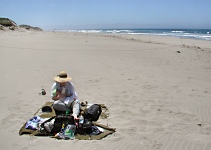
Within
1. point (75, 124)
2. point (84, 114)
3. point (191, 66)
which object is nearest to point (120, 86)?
point (84, 114)

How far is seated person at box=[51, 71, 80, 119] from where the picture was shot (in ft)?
19.3

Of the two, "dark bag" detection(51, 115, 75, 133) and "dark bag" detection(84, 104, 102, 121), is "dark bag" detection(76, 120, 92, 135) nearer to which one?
"dark bag" detection(51, 115, 75, 133)

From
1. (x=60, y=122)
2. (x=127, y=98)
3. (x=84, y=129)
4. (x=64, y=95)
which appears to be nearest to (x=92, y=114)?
(x=84, y=129)

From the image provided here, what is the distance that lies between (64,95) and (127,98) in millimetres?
2210

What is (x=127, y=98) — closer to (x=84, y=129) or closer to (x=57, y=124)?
(x=84, y=129)

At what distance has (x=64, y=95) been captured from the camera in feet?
19.7

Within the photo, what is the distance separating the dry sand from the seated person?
77 centimetres

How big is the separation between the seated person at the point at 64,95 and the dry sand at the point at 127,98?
2.51 ft

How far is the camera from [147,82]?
937cm

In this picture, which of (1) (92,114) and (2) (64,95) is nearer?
(1) (92,114)

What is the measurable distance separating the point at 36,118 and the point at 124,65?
26.2 ft

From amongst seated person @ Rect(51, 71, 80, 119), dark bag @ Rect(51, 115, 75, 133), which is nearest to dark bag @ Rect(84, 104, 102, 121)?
seated person @ Rect(51, 71, 80, 119)

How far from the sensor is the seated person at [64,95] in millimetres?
5879

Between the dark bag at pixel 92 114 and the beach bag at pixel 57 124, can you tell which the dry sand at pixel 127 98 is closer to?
the beach bag at pixel 57 124
